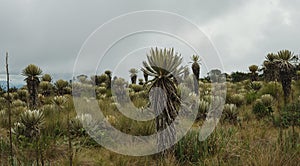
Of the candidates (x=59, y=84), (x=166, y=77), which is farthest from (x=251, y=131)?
(x=59, y=84)

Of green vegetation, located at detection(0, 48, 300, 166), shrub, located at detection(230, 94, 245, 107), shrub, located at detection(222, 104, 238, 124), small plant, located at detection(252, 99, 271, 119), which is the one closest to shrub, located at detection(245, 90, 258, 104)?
shrub, located at detection(230, 94, 245, 107)

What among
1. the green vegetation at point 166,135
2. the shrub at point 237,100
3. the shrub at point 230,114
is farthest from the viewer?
the shrub at point 237,100

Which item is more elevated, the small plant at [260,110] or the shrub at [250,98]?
the shrub at [250,98]

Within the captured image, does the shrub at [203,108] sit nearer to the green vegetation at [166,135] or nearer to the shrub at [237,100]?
the green vegetation at [166,135]

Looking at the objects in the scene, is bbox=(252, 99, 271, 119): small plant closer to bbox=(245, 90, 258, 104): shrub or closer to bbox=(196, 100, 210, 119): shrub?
bbox=(196, 100, 210, 119): shrub

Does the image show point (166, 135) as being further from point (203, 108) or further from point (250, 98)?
point (250, 98)

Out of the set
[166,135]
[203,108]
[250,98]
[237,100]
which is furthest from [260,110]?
[166,135]

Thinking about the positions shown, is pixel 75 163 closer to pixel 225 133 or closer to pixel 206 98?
pixel 225 133

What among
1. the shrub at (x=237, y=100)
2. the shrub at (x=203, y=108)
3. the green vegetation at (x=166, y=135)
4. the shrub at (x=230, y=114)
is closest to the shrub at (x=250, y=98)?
the shrub at (x=237, y=100)

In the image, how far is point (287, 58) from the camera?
10.0 metres

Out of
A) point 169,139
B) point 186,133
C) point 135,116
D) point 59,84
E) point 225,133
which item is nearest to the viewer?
point 169,139

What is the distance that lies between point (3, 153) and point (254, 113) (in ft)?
23.3

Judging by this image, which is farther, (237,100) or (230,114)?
(237,100)

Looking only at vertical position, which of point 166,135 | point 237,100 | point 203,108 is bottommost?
point 166,135
